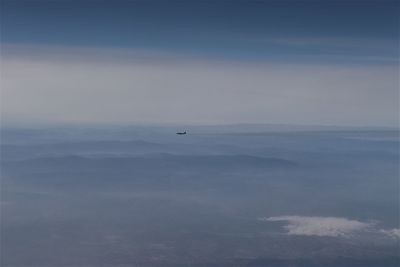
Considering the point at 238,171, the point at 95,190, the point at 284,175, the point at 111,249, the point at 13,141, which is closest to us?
the point at 111,249

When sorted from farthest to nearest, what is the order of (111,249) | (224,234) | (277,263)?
(224,234) → (111,249) → (277,263)

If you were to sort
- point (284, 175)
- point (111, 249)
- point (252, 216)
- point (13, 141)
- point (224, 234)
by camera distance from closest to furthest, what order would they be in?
point (111, 249)
point (224, 234)
point (252, 216)
point (284, 175)
point (13, 141)

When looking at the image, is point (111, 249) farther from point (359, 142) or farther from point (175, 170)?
point (359, 142)

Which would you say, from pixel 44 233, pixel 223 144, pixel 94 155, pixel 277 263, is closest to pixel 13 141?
pixel 94 155

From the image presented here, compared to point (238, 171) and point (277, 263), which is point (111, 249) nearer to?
point (277, 263)

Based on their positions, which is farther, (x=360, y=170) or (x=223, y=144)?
(x=223, y=144)

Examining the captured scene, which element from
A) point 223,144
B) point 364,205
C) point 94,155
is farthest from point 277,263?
point 223,144
